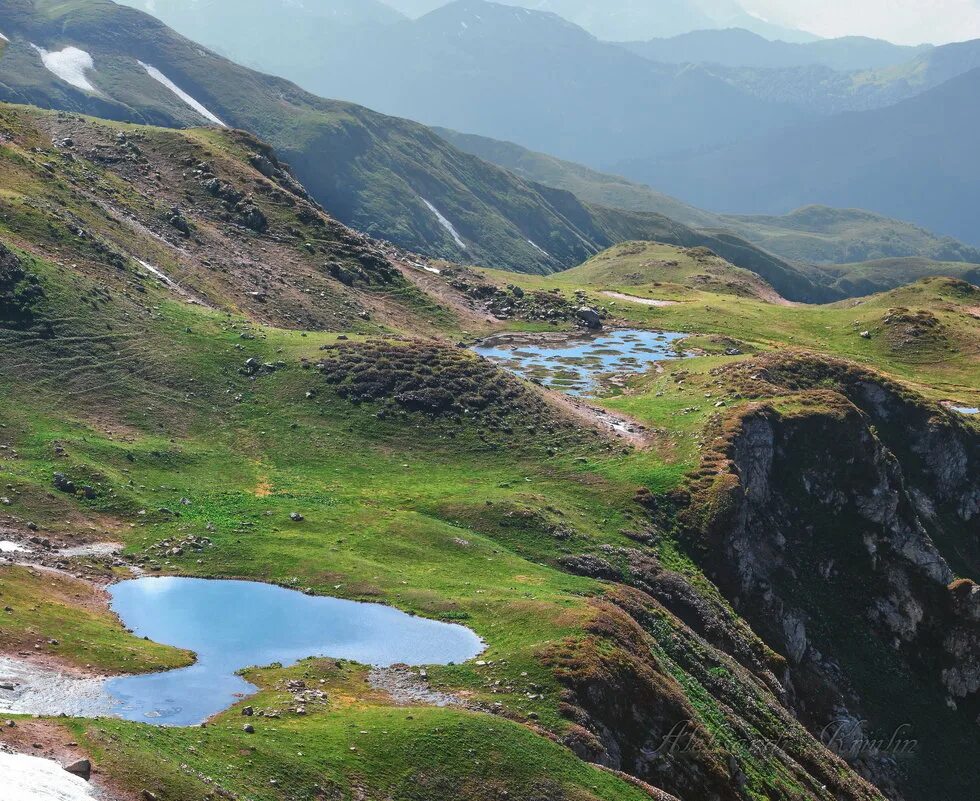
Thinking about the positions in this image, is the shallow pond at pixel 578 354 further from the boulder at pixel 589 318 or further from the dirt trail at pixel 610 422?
the dirt trail at pixel 610 422

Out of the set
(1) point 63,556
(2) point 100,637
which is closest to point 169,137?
(1) point 63,556

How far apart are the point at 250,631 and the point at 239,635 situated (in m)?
0.59

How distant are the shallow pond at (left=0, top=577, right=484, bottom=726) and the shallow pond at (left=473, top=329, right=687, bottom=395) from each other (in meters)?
58.1

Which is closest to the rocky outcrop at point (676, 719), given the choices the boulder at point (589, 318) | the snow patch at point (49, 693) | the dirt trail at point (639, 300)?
the snow patch at point (49, 693)

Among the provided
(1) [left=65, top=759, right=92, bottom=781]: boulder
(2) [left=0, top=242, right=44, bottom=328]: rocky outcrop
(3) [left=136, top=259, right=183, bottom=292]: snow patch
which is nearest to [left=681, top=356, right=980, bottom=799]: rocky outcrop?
(2) [left=0, top=242, right=44, bottom=328]: rocky outcrop

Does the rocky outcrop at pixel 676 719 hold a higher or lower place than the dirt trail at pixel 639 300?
lower

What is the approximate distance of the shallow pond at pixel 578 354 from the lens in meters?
109

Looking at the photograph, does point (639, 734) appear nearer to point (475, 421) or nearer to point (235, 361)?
point (475, 421)

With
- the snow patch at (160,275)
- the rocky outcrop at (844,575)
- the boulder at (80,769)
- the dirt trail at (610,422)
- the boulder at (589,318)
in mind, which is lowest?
the rocky outcrop at (844,575)

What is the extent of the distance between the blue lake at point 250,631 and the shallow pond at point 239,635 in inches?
1.7

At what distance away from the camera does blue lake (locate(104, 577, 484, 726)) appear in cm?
3828

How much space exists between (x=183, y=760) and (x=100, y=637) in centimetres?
1152

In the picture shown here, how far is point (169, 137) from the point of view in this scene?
4879 inches

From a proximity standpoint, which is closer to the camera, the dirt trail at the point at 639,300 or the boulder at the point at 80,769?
the boulder at the point at 80,769
